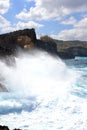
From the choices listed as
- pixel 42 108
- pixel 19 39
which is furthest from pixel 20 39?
pixel 42 108

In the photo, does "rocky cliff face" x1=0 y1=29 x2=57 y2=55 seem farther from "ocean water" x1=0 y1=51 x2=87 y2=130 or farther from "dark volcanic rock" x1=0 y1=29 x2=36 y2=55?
"ocean water" x1=0 y1=51 x2=87 y2=130

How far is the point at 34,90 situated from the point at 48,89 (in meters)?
1.13

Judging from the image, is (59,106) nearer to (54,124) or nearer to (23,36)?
(54,124)

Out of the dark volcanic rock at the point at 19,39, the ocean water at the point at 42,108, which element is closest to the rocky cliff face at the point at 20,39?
the dark volcanic rock at the point at 19,39

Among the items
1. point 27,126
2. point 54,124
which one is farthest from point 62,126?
point 27,126

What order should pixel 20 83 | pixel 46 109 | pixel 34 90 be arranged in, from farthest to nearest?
1. pixel 20 83
2. pixel 34 90
3. pixel 46 109

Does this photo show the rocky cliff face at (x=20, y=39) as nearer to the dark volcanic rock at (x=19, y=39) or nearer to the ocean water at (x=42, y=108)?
the dark volcanic rock at (x=19, y=39)

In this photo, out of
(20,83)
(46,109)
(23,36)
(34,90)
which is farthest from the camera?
(23,36)

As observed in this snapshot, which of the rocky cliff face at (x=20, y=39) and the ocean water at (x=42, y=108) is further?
the rocky cliff face at (x=20, y=39)

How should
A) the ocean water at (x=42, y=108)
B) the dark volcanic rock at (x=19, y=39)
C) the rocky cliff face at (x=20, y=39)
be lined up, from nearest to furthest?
the ocean water at (x=42, y=108), the dark volcanic rock at (x=19, y=39), the rocky cliff face at (x=20, y=39)

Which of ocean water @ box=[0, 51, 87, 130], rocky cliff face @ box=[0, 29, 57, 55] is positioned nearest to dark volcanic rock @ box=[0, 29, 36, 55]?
rocky cliff face @ box=[0, 29, 57, 55]

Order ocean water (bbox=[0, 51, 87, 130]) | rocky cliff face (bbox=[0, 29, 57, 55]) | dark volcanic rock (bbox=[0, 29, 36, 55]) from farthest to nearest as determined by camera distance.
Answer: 1. rocky cliff face (bbox=[0, 29, 57, 55])
2. dark volcanic rock (bbox=[0, 29, 36, 55])
3. ocean water (bbox=[0, 51, 87, 130])

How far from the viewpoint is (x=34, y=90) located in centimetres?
2441

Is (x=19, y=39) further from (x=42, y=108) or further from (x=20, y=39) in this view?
(x=42, y=108)
